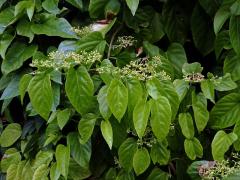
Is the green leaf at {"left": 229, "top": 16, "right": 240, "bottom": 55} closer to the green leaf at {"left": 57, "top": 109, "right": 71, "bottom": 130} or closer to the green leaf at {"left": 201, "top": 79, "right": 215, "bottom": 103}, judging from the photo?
the green leaf at {"left": 201, "top": 79, "right": 215, "bottom": 103}

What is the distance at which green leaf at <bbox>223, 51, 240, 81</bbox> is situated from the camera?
1.18m

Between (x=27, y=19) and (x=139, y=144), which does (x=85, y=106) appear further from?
(x=27, y=19)

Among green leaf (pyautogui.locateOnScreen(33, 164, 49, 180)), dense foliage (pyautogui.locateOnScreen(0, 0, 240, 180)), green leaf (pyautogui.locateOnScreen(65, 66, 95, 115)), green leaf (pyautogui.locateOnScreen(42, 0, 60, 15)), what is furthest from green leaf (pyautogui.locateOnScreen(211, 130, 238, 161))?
green leaf (pyautogui.locateOnScreen(42, 0, 60, 15))

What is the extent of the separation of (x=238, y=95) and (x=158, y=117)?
277 mm

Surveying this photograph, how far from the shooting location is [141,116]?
A: 0.95 m

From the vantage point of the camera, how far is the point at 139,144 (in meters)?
1.08

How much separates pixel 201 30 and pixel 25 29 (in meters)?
0.49

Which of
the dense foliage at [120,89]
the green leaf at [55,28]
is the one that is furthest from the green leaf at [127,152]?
the green leaf at [55,28]

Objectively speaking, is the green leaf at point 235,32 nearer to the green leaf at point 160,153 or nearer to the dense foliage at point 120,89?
the dense foliage at point 120,89

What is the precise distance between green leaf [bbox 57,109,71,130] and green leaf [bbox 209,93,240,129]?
375mm

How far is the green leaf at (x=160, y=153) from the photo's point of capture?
42.9 inches

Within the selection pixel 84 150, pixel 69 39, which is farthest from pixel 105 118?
pixel 69 39

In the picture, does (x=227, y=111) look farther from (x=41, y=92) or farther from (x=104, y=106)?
(x=41, y=92)

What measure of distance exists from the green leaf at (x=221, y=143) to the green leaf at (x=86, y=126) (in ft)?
0.96
